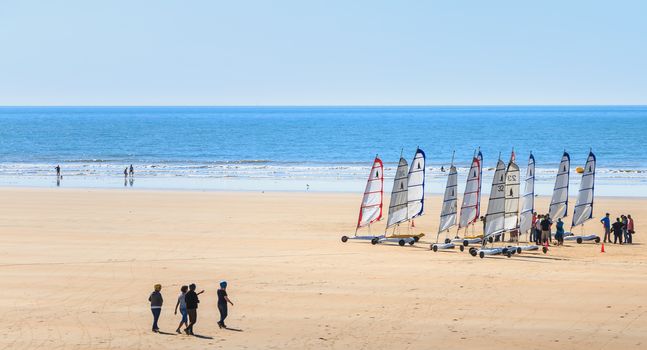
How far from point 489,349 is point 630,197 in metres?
36.0

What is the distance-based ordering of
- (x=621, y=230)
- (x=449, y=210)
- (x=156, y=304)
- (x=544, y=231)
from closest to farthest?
(x=156, y=304) < (x=544, y=231) < (x=621, y=230) < (x=449, y=210)

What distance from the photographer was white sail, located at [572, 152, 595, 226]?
37.7 m

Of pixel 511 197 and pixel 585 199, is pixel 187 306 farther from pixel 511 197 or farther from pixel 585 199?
pixel 585 199

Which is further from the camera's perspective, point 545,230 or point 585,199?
point 585,199

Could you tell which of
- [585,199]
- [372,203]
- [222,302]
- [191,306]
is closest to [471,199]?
[372,203]

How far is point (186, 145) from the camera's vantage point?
413 ft

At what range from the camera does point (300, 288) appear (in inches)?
1016

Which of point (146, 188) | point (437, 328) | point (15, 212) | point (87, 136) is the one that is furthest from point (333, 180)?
point (87, 136)

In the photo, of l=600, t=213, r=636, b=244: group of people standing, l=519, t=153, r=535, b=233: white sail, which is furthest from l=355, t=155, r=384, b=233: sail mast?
l=600, t=213, r=636, b=244: group of people standing

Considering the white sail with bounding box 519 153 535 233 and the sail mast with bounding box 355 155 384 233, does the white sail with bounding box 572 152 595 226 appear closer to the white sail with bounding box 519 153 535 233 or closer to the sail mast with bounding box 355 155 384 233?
the white sail with bounding box 519 153 535 233

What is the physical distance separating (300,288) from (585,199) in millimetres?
16279

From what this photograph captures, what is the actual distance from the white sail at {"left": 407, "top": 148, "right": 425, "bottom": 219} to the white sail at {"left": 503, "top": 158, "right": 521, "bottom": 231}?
12.6 ft

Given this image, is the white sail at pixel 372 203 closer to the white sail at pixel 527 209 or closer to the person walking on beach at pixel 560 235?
the white sail at pixel 527 209

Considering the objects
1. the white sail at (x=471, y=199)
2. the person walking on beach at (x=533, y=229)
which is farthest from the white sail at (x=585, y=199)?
the white sail at (x=471, y=199)
